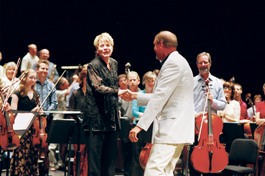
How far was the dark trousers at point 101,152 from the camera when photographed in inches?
117

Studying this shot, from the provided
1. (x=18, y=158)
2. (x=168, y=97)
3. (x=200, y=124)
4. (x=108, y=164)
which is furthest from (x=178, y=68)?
(x=18, y=158)

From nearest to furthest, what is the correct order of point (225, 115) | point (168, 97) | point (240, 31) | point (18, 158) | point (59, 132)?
point (168, 97) → point (59, 132) → point (18, 158) → point (225, 115) → point (240, 31)

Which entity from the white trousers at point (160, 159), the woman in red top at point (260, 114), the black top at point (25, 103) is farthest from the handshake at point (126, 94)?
the woman in red top at point (260, 114)

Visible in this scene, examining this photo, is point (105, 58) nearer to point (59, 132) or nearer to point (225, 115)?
point (59, 132)

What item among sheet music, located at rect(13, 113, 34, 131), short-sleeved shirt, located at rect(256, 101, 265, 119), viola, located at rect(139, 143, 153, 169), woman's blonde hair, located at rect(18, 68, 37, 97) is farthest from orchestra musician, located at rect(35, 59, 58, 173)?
short-sleeved shirt, located at rect(256, 101, 265, 119)

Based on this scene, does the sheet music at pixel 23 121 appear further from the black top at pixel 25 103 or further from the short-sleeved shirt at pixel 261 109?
the short-sleeved shirt at pixel 261 109

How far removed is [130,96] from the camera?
3170 millimetres

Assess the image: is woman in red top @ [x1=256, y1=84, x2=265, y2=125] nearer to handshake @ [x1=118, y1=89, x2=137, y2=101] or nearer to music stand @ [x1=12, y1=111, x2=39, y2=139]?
handshake @ [x1=118, y1=89, x2=137, y2=101]

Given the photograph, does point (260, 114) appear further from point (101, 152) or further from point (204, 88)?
point (101, 152)

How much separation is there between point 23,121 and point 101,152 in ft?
3.69

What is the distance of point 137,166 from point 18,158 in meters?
1.49

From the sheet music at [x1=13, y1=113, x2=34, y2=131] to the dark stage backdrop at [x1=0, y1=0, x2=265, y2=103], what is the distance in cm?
445

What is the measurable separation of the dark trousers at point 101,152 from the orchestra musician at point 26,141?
141cm

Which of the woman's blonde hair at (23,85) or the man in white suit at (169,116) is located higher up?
the woman's blonde hair at (23,85)
